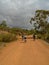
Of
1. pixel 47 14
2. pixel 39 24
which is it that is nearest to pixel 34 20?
pixel 39 24

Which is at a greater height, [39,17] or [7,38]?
[39,17]

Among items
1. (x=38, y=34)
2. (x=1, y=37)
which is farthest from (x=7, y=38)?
(x=38, y=34)

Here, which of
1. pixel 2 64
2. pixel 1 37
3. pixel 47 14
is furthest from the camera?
pixel 47 14

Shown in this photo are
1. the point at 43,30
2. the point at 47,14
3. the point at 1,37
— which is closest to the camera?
the point at 1,37

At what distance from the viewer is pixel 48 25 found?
236 ft

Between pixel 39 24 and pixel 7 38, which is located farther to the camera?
pixel 39 24

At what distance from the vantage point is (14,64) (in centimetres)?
1350

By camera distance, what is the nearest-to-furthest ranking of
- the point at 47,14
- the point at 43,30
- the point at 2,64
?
the point at 2,64 < the point at 47,14 < the point at 43,30

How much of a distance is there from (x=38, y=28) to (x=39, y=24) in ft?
4.58

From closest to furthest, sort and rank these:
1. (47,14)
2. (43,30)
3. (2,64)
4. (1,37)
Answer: (2,64), (1,37), (47,14), (43,30)

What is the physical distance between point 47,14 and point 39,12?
3.18 m

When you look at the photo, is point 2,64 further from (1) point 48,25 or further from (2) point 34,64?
(1) point 48,25

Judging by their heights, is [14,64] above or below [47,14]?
below

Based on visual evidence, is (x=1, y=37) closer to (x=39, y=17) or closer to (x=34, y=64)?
(x=39, y=17)
